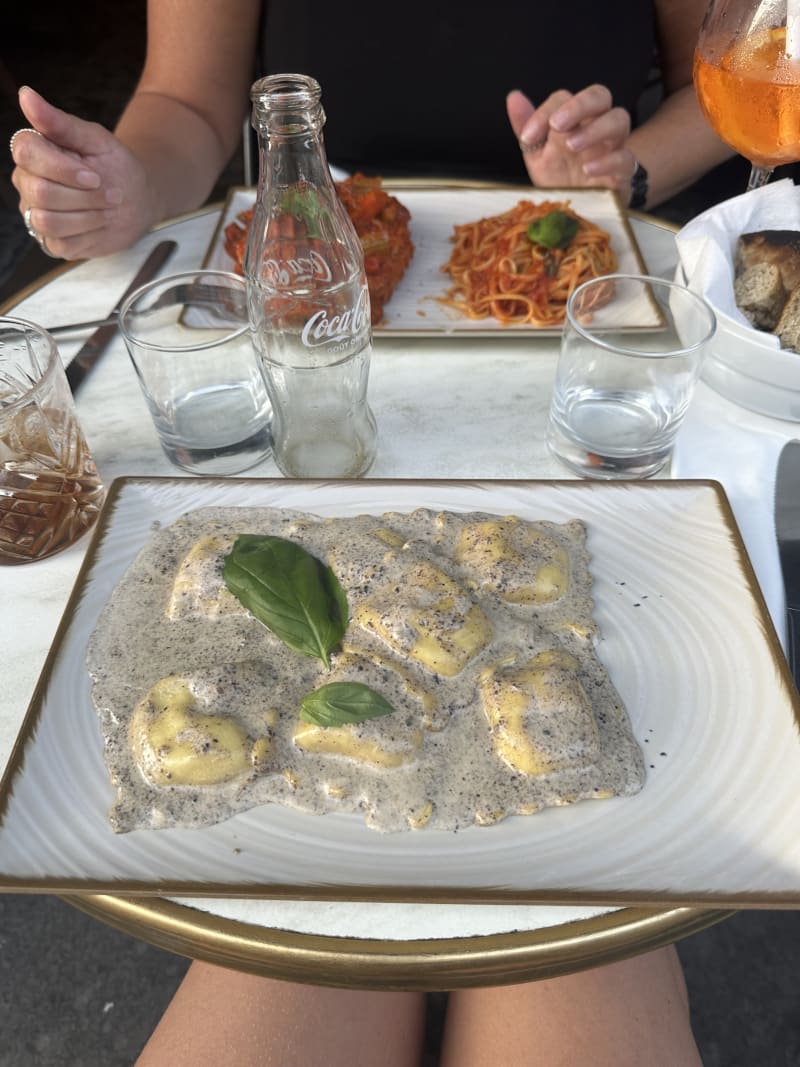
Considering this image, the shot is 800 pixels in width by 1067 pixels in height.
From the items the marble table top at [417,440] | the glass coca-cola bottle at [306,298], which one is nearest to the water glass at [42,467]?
the marble table top at [417,440]

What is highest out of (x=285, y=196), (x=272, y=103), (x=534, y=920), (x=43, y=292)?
(x=272, y=103)

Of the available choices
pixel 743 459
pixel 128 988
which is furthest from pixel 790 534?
pixel 128 988

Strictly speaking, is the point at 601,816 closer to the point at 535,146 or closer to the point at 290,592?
the point at 290,592

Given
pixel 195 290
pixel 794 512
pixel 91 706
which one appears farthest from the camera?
pixel 195 290

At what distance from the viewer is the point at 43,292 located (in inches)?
60.1

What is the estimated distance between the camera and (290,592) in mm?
899

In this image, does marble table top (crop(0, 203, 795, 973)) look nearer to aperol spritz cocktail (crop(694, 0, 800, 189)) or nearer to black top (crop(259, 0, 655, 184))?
aperol spritz cocktail (crop(694, 0, 800, 189))

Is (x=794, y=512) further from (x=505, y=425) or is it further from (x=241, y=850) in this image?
(x=241, y=850)

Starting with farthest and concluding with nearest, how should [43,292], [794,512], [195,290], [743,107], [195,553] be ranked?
[43,292] < [195,290] < [743,107] < [794,512] < [195,553]

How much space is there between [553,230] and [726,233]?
30 cm

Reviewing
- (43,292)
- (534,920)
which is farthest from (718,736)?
(43,292)

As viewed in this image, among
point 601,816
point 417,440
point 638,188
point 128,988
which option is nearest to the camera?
point 601,816

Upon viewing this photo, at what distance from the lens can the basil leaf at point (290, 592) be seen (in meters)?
0.88

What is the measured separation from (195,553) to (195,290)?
22.1 inches
